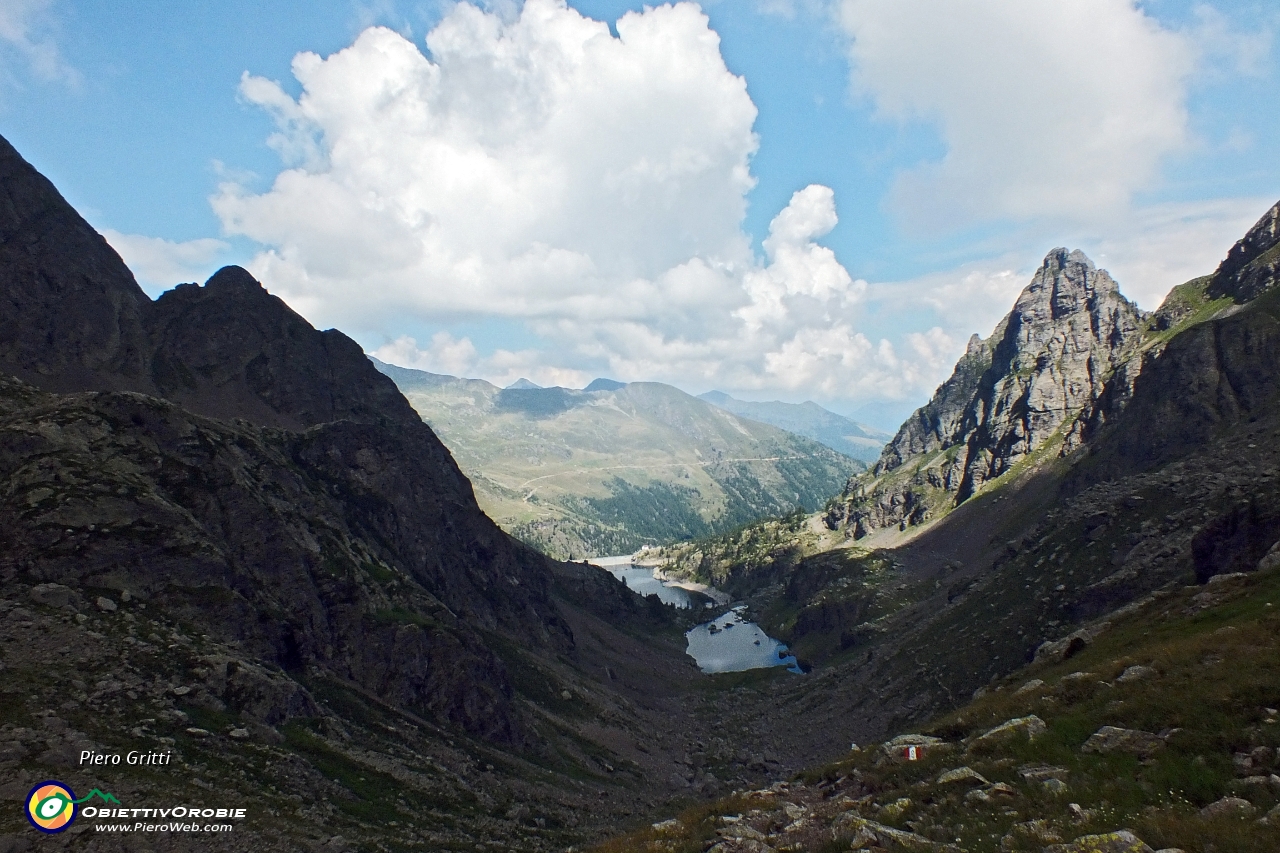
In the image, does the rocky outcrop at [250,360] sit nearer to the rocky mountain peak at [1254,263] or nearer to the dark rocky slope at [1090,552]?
the dark rocky slope at [1090,552]

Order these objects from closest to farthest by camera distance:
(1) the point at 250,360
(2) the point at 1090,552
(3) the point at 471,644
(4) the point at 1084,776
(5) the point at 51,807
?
(4) the point at 1084,776
(5) the point at 51,807
(3) the point at 471,644
(2) the point at 1090,552
(1) the point at 250,360

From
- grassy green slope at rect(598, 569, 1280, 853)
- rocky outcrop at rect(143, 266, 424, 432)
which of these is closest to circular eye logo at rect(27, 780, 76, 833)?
grassy green slope at rect(598, 569, 1280, 853)

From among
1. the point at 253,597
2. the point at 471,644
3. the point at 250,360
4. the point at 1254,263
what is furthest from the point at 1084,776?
the point at 1254,263

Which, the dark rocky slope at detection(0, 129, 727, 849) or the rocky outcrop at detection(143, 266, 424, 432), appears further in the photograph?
the rocky outcrop at detection(143, 266, 424, 432)

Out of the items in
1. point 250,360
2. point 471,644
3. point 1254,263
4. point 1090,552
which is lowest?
point 471,644

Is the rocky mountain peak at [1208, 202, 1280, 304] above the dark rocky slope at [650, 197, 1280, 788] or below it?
above

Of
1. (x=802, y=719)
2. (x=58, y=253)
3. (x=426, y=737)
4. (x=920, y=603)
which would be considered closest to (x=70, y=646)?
(x=426, y=737)

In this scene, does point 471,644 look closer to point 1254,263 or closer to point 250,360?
point 250,360

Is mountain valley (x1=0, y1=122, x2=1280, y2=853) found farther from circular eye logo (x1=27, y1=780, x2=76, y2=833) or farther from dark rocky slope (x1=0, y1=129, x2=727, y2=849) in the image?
circular eye logo (x1=27, y1=780, x2=76, y2=833)

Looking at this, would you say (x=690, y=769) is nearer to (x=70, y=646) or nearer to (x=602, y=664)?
(x=602, y=664)
